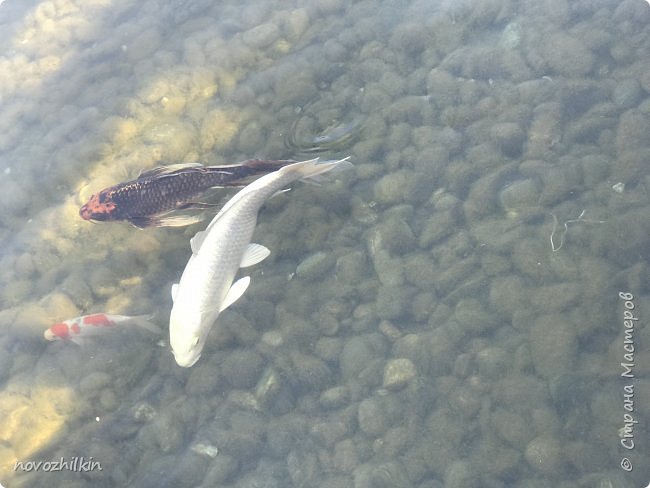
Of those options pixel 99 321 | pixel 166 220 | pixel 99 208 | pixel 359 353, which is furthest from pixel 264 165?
pixel 99 321

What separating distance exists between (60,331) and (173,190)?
1.37 m

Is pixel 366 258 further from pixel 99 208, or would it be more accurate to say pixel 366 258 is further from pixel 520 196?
pixel 99 208

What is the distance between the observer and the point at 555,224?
387 cm

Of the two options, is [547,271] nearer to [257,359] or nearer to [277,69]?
[257,359]

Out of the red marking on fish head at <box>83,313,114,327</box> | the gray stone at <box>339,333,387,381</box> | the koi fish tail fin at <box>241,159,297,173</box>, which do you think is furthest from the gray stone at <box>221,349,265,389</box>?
the koi fish tail fin at <box>241,159,297,173</box>

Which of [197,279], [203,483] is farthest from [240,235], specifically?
[203,483]

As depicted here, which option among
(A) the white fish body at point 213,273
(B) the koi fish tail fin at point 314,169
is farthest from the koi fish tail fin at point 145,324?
(B) the koi fish tail fin at point 314,169

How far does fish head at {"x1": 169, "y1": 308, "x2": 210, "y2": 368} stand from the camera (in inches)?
137

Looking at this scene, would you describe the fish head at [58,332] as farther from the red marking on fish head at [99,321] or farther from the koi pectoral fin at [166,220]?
the koi pectoral fin at [166,220]

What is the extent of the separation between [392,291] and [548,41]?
9.39 ft

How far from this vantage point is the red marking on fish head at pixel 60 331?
4005mm

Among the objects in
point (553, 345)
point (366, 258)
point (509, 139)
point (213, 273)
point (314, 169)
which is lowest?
point (553, 345)

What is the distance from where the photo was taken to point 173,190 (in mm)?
4082

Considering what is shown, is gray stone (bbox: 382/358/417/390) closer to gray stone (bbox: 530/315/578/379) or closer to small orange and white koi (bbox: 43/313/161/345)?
gray stone (bbox: 530/315/578/379)
